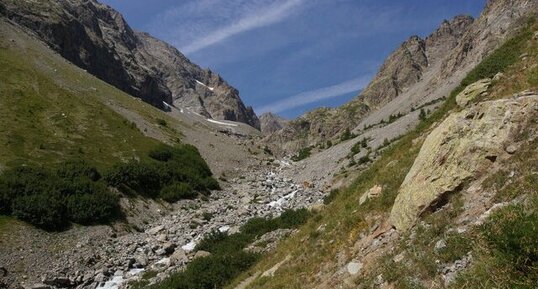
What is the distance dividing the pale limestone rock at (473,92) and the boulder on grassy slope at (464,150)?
5.51m

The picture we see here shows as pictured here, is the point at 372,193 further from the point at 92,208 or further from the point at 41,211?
the point at 92,208

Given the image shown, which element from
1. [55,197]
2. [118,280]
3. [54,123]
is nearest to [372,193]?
[118,280]

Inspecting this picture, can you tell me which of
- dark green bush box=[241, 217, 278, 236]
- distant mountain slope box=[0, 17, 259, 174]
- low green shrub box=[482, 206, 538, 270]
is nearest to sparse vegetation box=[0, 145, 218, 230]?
distant mountain slope box=[0, 17, 259, 174]

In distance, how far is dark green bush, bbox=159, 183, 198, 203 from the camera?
161 feet

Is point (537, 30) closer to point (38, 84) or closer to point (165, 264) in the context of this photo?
point (165, 264)

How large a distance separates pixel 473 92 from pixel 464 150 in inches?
298

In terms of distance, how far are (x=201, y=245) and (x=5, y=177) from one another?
18.8m

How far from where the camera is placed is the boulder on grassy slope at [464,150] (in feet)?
41.6

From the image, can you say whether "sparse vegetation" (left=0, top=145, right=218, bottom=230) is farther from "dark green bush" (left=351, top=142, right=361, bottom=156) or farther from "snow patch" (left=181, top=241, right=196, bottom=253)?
"dark green bush" (left=351, top=142, right=361, bottom=156)

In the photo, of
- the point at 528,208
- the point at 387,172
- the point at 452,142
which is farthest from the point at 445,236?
the point at 387,172

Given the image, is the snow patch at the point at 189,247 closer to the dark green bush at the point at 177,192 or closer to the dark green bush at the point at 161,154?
the dark green bush at the point at 177,192

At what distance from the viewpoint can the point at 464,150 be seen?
13.4 m

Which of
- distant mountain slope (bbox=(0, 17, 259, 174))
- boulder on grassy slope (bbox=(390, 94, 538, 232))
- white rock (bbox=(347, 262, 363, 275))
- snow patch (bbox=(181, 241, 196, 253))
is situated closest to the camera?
boulder on grassy slope (bbox=(390, 94, 538, 232))

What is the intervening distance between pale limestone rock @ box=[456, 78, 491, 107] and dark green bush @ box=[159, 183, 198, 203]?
34.9 m
